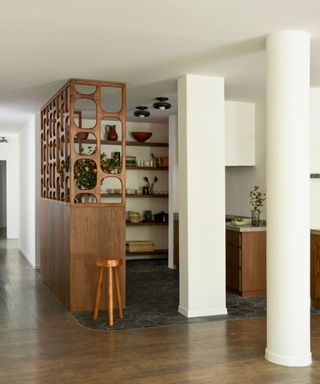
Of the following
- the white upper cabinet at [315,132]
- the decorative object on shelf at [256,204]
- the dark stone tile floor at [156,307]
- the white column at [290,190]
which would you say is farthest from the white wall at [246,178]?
the white column at [290,190]

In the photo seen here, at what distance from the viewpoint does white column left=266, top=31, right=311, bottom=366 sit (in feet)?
12.7

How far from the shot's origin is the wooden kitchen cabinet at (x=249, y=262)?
245 inches

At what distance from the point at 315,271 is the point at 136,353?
2.48 metres

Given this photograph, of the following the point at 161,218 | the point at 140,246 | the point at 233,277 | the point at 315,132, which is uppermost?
the point at 315,132

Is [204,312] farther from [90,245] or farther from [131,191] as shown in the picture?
[131,191]

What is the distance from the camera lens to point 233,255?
21.0 feet

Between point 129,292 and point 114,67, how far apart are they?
2.88m

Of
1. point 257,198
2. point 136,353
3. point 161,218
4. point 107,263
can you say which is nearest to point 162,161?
point 161,218

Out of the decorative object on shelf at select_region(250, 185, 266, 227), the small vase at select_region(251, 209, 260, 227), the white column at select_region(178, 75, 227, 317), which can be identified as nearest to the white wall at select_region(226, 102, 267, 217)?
the decorative object on shelf at select_region(250, 185, 266, 227)

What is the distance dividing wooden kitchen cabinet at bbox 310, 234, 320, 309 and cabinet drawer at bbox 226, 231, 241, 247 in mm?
859

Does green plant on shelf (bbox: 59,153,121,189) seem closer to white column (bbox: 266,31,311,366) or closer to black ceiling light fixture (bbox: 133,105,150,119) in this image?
black ceiling light fixture (bbox: 133,105,150,119)

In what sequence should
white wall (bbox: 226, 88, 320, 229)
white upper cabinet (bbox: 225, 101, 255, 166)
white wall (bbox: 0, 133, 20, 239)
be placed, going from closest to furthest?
white wall (bbox: 226, 88, 320, 229) → white upper cabinet (bbox: 225, 101, 255, 166) → white wall (bbox: 0, 133, 20, 239)

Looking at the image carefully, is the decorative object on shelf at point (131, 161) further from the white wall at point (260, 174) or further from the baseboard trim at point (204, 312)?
the baseboard trim at point (204, 312)

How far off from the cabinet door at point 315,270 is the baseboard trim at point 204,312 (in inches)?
40.2
